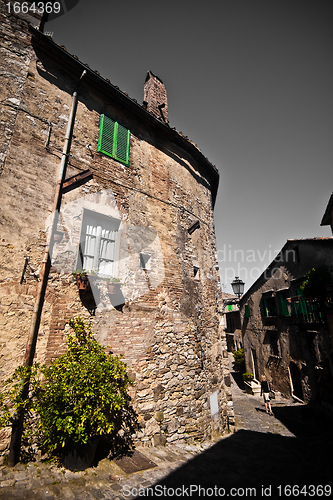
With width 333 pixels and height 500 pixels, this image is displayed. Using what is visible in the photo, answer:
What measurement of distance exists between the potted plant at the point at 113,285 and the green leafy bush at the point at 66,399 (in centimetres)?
150

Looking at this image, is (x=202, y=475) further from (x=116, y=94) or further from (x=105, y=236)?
(x=116, y=94)

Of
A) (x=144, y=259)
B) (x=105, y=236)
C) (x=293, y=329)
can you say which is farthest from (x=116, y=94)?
(x=293, y=329)

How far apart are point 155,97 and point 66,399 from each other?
10430 mm

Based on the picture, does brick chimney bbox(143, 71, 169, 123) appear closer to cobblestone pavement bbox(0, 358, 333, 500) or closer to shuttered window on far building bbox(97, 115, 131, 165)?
shuttered window on far building bbox(97, 115, 131, 165)

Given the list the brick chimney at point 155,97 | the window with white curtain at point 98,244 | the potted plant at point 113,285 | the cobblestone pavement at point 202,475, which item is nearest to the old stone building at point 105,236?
the window with white curtain at point 98,244

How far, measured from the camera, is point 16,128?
213 inches

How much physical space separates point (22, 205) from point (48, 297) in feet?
6.78

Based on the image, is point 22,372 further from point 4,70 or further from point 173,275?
point 4,70

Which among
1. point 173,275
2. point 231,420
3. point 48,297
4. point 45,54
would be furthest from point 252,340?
point 45,54

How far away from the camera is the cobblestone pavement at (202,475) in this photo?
3736 mm

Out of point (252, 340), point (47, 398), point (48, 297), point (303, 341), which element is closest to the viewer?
point (47, 398)

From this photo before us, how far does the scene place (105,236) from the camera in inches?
261

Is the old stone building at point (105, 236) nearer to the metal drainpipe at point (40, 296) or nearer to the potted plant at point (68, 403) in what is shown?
the metal drainpipe at point (40, 296)

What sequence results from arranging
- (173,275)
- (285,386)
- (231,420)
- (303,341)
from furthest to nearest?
1. (285,386)
2. (303,341)
3. (231,420)
4. (173,275)
